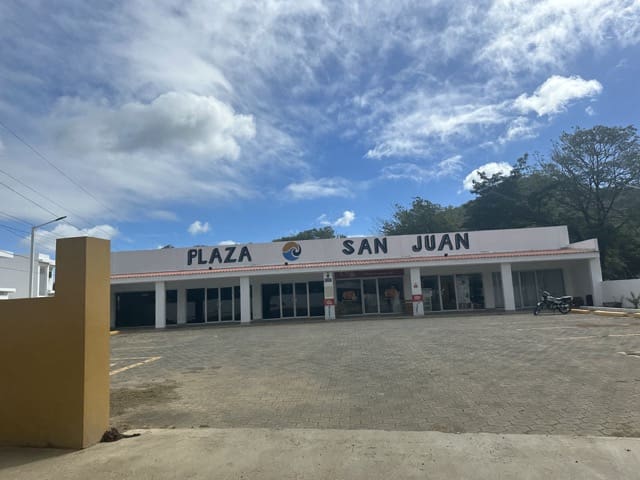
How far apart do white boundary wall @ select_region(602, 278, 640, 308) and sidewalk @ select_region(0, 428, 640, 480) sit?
64.8ft

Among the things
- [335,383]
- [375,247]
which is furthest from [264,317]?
[335,383]

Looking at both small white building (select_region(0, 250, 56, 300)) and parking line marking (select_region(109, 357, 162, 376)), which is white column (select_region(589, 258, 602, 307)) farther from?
small white building (select_region(0, 250, 56, 300))

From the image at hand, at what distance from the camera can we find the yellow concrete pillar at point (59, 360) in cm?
493

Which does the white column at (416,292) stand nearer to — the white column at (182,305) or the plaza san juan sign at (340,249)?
the plaza san juan sign at (340,249)

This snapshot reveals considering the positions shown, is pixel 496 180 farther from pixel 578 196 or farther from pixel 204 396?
pixel 204 396

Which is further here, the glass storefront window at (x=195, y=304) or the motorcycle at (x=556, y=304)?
the glass storefront window at (x=195, y=304)

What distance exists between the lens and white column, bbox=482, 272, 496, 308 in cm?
2531

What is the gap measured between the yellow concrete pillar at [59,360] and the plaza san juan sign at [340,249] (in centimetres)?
2057

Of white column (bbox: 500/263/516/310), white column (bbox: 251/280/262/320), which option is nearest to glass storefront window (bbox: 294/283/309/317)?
white column (bbox: 251/280/262/320)

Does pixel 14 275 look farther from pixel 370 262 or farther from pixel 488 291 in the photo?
pixel 488 291

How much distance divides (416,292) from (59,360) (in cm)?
1995

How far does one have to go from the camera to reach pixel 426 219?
1768 inches

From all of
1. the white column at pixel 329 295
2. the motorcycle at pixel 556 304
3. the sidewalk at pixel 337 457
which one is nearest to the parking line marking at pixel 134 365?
the sidewalk at pixel 337 457

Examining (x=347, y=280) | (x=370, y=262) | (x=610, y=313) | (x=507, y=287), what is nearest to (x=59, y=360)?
(x=370, y=262)
